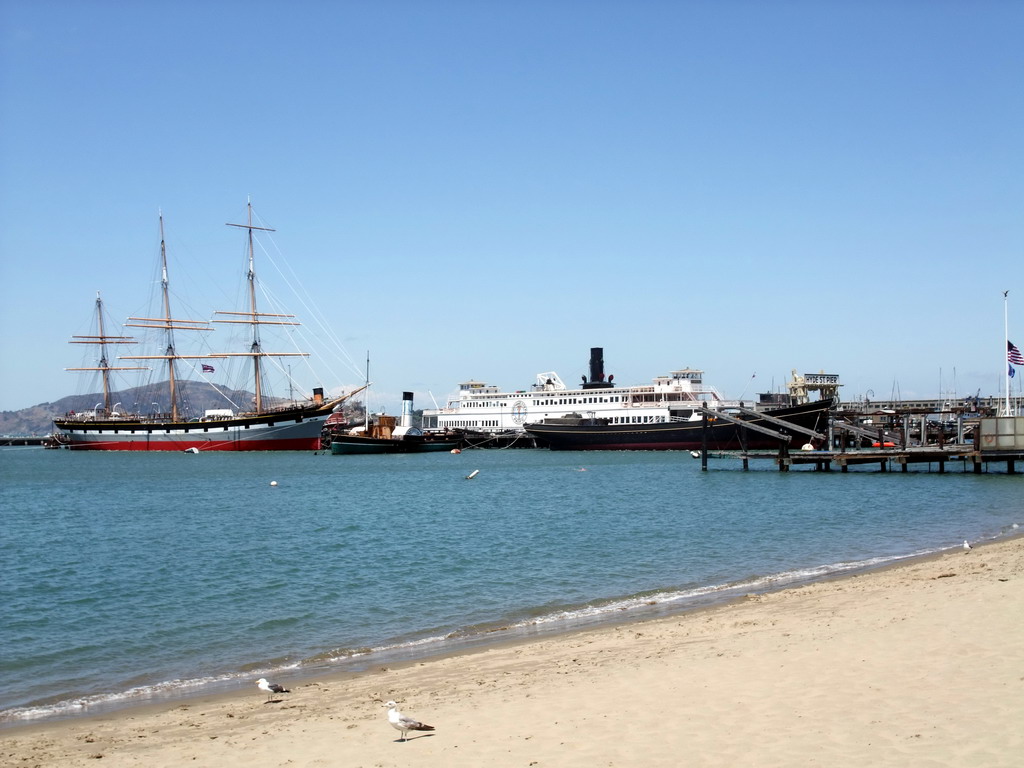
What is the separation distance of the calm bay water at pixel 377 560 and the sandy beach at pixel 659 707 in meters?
1.62

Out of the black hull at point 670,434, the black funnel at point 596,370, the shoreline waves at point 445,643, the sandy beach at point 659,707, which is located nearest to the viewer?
the sandy beach at point 659,707

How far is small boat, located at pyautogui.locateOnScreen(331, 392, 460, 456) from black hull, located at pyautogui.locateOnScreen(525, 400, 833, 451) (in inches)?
363

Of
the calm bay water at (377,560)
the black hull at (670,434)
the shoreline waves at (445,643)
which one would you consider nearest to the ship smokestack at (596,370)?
the black hull at (670,434)

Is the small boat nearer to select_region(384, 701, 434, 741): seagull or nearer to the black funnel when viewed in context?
the black funnel

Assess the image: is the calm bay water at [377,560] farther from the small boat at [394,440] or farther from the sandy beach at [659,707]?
the small boat at [394,440]

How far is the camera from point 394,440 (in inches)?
3228

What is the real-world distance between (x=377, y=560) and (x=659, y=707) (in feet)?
41.4

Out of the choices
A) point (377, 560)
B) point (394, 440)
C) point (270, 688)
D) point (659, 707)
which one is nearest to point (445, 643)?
point (270, 688)

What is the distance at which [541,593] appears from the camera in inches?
601

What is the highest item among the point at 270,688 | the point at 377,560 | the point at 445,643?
the point at 270,688

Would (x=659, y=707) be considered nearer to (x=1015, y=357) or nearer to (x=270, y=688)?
(x=270, y=688)

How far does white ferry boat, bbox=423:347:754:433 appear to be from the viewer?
8306 cm

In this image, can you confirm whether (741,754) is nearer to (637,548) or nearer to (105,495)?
(637,548)

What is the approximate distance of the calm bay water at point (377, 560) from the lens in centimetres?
1168
